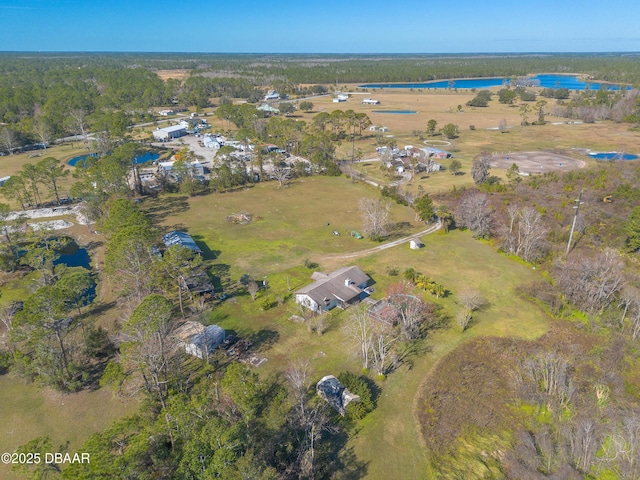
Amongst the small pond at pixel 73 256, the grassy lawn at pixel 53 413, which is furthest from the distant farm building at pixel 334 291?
the small pond at pixel 73 256

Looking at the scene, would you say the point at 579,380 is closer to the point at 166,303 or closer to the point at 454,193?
the point at 166,303

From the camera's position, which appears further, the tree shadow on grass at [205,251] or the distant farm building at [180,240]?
the tree shadow on grass at [205,251]

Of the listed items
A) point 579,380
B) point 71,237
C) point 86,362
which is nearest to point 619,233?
point 579,380

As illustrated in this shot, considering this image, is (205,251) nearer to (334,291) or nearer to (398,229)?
(334,291)

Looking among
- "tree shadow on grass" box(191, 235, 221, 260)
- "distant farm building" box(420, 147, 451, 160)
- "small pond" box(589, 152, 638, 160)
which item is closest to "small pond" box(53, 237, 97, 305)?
"tree shadow on grass" box(191, 235, 221, 260)

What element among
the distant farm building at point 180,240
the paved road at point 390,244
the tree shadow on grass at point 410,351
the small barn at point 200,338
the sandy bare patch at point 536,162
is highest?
the sandy bare patch at point 536,162

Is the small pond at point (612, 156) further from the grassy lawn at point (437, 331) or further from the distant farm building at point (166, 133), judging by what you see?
the distant farm building at point (166, 133)
